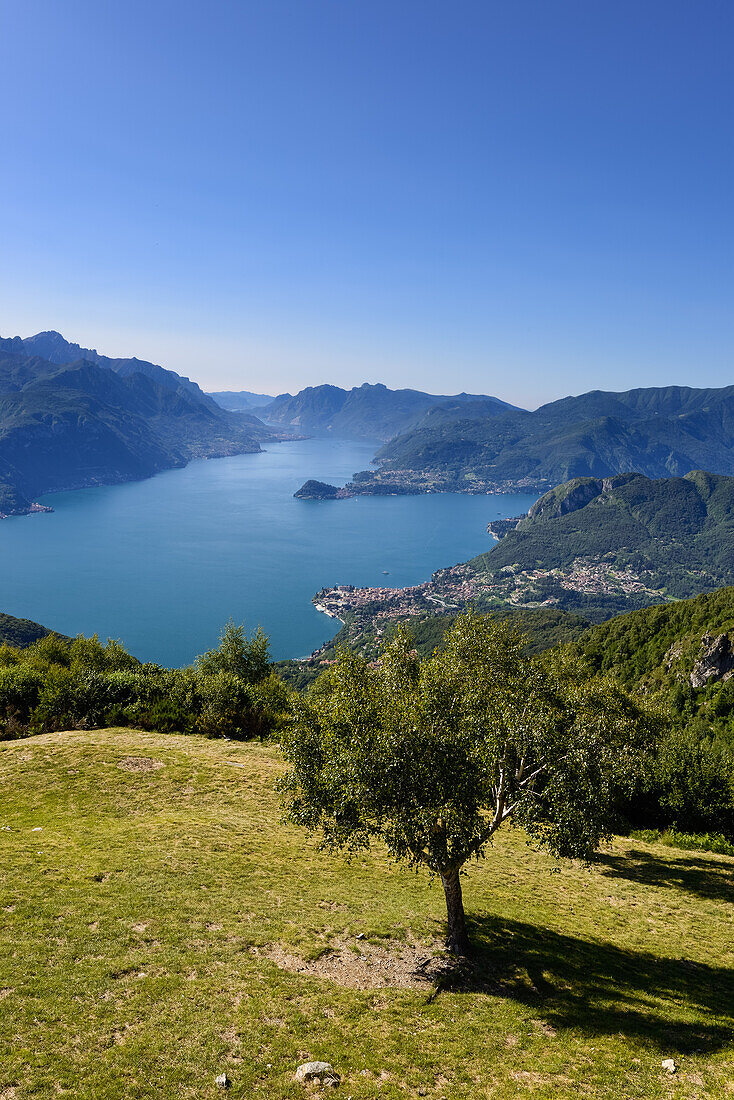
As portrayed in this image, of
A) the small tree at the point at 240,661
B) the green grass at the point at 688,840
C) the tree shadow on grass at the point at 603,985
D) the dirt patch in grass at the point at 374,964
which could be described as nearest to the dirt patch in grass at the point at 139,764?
the dirt patch in grass at the point at 374,964

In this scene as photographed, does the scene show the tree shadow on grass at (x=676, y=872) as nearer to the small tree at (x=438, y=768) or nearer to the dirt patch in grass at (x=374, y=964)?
the small tree at (x=438, y=768)

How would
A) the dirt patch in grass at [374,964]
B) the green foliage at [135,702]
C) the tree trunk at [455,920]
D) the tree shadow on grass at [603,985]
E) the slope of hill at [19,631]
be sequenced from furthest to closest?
the slope of hill at [19,631] < the green foliage at [135,702] < the tree trunk at [455,920] < the dirt patch in grass at [374,964] < the tree shadow on grass at [603,985]

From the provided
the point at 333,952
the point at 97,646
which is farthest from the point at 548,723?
the point at 97,646

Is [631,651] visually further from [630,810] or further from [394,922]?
[394,922]

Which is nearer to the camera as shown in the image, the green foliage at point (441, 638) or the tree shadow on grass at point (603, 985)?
the tree shadow on grass at point (603, 985)

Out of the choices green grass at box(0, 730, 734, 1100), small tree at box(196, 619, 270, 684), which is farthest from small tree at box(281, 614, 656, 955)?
small tree at box(196, 619, 270, 684)

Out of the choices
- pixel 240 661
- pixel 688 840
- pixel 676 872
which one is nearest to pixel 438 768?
pixel 676 872

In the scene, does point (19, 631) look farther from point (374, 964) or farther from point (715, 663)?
point (715, 663)
